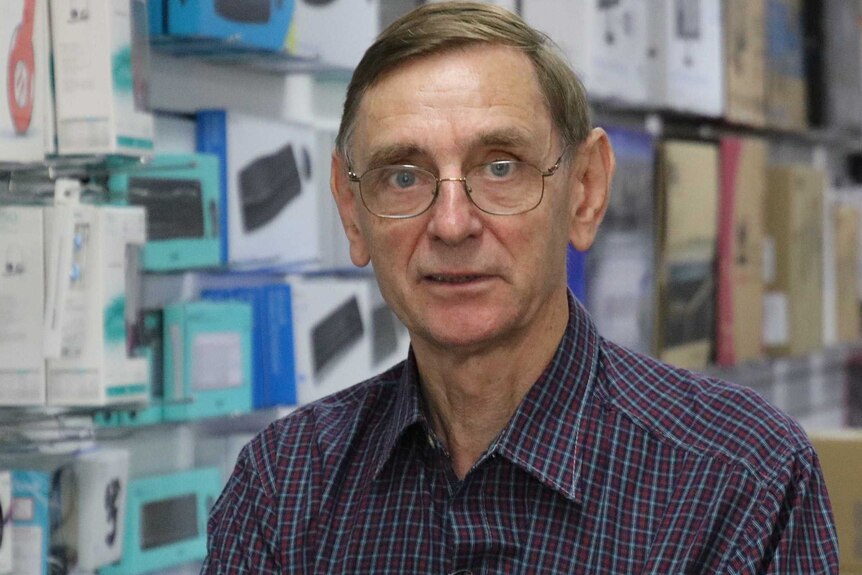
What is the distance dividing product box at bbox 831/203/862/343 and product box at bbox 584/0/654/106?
1.49 m

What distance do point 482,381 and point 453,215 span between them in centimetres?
19

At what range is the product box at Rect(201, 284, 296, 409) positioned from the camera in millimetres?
2320

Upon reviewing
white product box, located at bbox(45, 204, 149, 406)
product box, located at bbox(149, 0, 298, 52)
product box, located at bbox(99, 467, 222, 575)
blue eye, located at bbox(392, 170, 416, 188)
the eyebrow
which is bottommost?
product box, located at bbox(99, 467, 222, 575)

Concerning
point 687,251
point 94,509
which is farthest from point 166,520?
point 687,251

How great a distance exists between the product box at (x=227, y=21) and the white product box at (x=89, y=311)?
1.28 feet

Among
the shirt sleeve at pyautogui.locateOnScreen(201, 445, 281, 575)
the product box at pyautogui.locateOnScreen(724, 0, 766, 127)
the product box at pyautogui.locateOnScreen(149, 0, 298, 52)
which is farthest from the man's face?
the product box at pyautogui.locateOnScreen(724, 0, 766, 127)

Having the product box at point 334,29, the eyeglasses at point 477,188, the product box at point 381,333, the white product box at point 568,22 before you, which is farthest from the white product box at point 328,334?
the eyeglasses at point 477,188

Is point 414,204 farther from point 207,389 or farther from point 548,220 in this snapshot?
point 207,389

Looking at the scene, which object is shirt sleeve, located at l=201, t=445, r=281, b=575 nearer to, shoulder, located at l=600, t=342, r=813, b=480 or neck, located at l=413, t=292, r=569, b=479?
neck, located at l=413, t=292, r=569, b=479

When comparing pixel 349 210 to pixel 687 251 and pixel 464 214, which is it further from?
pixel 687 251

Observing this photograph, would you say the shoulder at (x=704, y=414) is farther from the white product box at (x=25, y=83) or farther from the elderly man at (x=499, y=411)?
the white product box at (x=25, y=83)

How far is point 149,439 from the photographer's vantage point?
215cm

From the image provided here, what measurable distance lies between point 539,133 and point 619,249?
2.06 metres

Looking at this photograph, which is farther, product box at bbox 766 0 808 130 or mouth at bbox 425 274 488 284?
product box at bbox 766 0 808 130
